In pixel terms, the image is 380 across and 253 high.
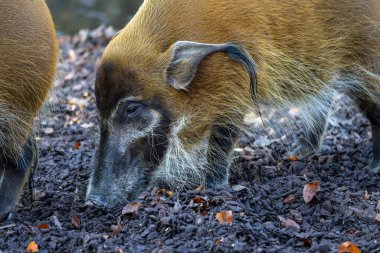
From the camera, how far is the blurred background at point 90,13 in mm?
13367

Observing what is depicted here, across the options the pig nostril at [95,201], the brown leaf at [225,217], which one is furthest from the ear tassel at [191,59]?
the brown leaf at [225,217]

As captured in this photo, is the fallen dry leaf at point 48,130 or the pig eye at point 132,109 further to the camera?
the fallen dry leaf at point 48,130

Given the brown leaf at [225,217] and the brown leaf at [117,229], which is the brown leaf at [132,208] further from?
the brown leaf at [225,217]

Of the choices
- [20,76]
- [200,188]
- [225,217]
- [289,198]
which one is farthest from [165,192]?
[20,76]

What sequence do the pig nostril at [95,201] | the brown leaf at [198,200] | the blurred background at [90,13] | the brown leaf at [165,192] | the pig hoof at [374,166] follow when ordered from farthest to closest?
the blurred background at [90,13]
the pig hoof at [374,166]
the pig nostril at [95,201]
the brown leaf at [165,192]
the brown leaf at [198,200]

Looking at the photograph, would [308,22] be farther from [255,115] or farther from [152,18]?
[152,18]

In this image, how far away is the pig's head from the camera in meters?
5.50

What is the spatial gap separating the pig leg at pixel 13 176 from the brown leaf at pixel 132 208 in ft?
2.97

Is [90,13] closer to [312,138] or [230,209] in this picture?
[312,138]

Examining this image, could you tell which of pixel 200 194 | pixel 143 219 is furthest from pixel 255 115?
pixel 143 219

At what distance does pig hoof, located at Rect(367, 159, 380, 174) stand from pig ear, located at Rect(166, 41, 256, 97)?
1.50m

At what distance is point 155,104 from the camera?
5555 mm

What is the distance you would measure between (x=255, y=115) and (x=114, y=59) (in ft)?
4.05

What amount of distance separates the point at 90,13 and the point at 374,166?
29.3ft
